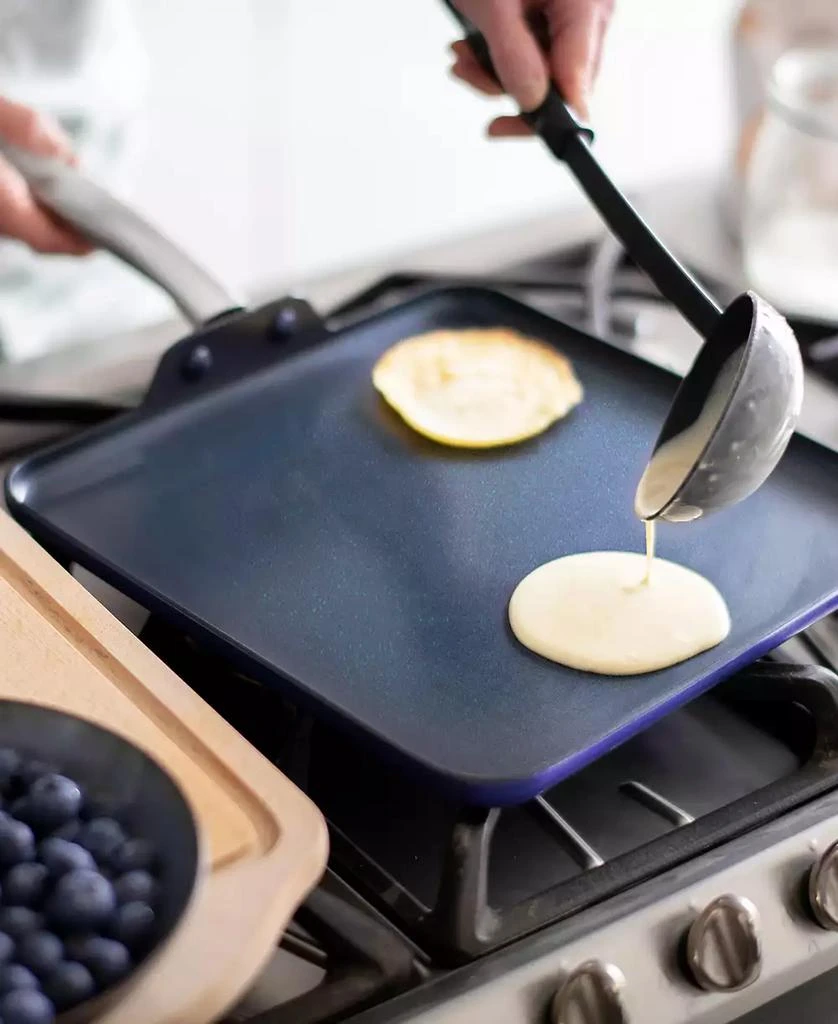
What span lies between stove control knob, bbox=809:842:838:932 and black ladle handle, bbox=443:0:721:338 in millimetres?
295

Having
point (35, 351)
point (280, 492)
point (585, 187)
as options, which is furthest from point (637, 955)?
point (35, 351)

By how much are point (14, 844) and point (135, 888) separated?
0.14 feet

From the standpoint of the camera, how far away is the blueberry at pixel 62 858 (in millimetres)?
431

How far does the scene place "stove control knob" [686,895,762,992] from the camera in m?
0.51

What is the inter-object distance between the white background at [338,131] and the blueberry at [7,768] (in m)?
1.44

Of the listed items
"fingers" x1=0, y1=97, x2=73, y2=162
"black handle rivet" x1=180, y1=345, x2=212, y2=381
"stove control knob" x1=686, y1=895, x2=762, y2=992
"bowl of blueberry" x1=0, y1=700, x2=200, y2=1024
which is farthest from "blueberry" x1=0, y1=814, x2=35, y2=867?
"fingers" x1=0, y1=97, x2=73, y2=162

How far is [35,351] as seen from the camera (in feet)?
3.75

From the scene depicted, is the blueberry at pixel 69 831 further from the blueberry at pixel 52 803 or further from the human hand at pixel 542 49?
the human hand at pixel 542 49

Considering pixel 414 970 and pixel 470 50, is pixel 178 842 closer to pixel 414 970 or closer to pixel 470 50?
pixel 414 970

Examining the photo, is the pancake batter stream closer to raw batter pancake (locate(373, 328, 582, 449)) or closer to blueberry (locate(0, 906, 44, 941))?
raw batter pancake (locate(373, 328, 582, 449))

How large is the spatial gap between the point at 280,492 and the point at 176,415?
9 centimetres

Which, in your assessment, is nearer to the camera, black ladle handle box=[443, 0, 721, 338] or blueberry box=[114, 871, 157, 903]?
blueberry box=[114, 871, 157, 903]

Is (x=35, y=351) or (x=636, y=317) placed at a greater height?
(x=636, y=317)

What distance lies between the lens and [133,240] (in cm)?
79
